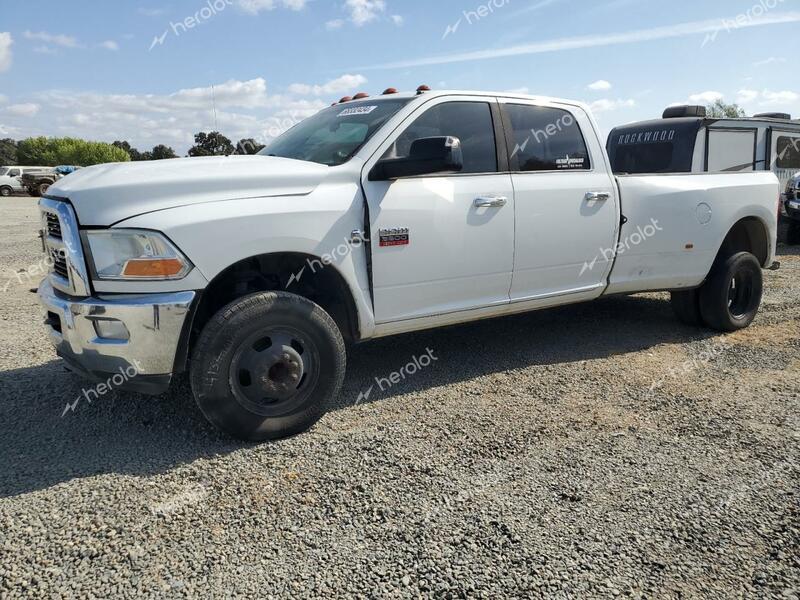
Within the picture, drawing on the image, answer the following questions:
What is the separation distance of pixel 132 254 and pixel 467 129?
2.23 meters

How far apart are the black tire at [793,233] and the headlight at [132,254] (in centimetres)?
1295

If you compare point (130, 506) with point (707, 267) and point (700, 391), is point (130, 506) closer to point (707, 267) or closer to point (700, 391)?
point (700, 391)

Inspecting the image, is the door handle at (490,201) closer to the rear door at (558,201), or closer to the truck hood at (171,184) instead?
the rear door at (558,201)

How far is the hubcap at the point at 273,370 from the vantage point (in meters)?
3.21

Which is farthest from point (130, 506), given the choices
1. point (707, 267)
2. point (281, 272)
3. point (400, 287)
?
point (707, 267)

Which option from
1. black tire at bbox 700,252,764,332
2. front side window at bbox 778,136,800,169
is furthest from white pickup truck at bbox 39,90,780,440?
front side window at bbox 778,136,800,169

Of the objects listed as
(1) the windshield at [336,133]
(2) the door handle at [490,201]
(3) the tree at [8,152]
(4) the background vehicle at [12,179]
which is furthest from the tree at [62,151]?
(2) the door handle at [490,201]

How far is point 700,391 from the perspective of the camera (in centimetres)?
406

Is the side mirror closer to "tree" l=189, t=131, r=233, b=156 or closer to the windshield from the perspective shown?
the windshield

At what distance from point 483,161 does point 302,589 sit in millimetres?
2829

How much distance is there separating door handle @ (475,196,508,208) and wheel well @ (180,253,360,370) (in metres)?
1.03

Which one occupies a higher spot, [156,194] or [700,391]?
[156,194]

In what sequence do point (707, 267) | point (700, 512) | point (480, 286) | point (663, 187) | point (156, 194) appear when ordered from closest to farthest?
point (700, 512) → point (156, 194) → point (480, 286) → point (663, 187) → point (707, 267)

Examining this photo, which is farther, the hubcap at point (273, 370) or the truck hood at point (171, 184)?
the hubcap at point (273, 370)
